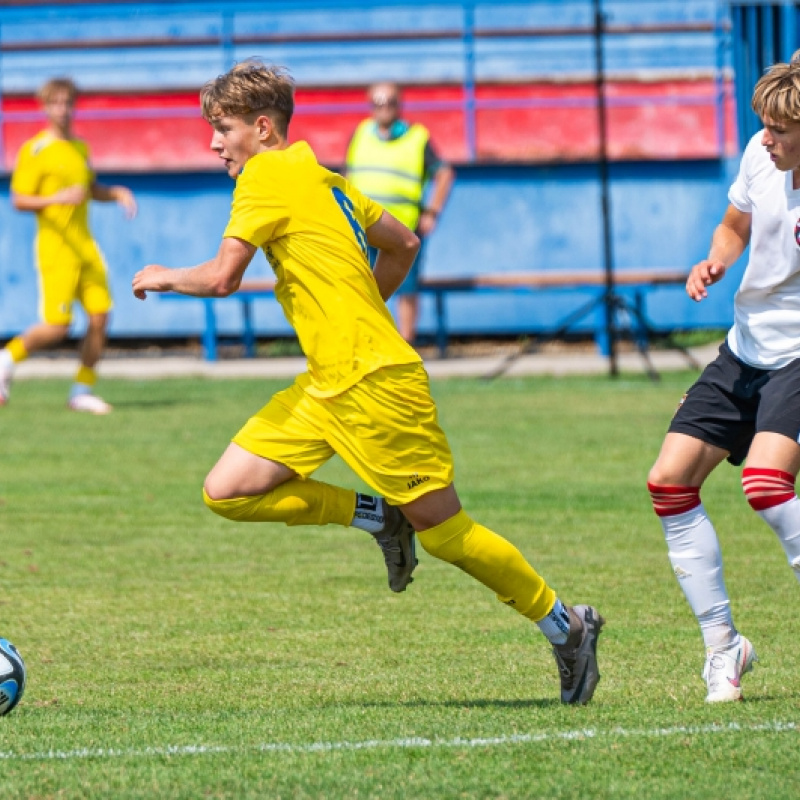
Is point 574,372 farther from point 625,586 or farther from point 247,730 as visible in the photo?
point 247,730

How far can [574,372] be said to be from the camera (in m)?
16.3

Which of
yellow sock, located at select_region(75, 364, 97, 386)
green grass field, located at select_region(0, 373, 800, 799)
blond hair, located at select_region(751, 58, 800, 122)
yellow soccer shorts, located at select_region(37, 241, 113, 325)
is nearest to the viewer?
green grass field, located at select_region(0, 373, 800, 799)

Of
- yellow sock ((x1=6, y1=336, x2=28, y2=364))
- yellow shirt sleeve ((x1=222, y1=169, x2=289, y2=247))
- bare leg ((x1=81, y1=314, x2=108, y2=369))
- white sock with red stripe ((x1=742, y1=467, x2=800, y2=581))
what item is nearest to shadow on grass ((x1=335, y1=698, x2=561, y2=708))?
white sock with red stripe ((x1=742, y1=467, x2=800, y2=581))

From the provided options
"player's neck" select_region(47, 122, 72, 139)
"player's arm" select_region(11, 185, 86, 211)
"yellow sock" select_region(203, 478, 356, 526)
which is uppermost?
"player's neck" select_region(47, 122, 72, 139)

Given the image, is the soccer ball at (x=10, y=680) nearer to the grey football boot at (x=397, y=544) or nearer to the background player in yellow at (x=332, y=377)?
the background player in yellow at (x=332, y=377)

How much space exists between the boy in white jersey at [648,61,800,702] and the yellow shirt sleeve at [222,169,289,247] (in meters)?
1.34

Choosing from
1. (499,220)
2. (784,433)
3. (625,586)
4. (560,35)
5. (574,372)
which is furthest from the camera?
(560,35)

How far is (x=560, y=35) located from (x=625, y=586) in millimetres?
15338

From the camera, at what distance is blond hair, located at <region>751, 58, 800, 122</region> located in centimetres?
Answer: 500

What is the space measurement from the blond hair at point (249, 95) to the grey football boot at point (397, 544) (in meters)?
1.36

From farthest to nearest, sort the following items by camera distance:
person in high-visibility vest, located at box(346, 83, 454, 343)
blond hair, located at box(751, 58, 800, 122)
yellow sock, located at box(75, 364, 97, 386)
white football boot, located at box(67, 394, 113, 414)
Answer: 1. person in high-visibility vest, located at box(346, 83, 454, 343)
2. yellow sock, located at box(75, 364, 97, 386)
3. white football boot, located at box(67, 394, 113, 414)
4. blond hair, located at box(751, 58, 800, 122)

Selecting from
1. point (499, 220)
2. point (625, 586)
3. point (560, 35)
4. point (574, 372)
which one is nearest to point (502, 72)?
point (560, 35)

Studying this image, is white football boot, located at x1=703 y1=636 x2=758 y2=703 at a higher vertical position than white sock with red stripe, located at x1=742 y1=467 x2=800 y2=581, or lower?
lower

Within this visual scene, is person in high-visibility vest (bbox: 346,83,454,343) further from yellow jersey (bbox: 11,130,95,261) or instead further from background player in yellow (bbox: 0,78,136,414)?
yellow jersey (bbox: 11,130,95,261)
